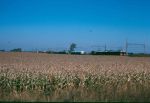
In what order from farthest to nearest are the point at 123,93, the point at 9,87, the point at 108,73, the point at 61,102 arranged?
1. the point at 108,73
2. the point at 9,87
3. the point at 123,93
4. the point at 61,102

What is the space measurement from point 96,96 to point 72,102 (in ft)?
6.31

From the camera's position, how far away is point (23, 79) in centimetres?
1450

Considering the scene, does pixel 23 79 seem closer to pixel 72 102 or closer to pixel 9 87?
pixel 9 87

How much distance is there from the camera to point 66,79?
14938mm

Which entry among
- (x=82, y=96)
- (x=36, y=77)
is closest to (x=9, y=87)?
(x=36, y=77)

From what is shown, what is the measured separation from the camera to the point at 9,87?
45.2 ft

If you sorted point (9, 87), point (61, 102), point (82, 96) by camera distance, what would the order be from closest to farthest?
point (61, 102) → point (82, 96) → point (9, 87)

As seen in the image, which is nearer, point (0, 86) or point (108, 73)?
point (0, 86)

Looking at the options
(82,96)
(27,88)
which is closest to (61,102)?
(82,96)

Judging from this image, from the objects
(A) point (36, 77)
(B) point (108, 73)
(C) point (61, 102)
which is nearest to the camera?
(C) point (61, 102)

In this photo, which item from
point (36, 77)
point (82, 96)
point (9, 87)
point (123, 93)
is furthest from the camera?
point (36, 77)

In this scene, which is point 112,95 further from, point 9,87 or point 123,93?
point 9,87

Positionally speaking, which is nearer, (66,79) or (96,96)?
(96,96)

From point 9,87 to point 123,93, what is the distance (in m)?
5.53
